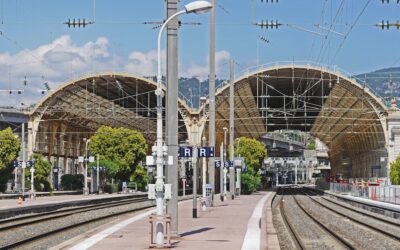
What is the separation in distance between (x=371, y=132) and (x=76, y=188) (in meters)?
39.8

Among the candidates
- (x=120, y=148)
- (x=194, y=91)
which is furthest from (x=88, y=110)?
(x=194, y=91)

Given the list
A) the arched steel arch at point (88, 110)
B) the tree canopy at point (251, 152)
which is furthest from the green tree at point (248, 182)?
the arched steel arch at point (88, 110)

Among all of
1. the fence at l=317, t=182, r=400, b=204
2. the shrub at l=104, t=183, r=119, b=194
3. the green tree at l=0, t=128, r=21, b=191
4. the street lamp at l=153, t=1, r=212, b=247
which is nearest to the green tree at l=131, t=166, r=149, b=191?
the shrub at l=104, t=183, r=119, b=194

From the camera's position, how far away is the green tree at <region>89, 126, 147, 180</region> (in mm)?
92562

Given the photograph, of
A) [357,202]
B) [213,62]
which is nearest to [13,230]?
[213,62]

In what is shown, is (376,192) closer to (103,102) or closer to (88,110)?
(88,110)

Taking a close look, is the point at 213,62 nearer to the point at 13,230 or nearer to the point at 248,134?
the point at 13,230

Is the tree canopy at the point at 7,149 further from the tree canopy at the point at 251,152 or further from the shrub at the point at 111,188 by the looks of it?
the tree canopy at the point at 251,152

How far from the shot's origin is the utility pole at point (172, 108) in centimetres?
2117

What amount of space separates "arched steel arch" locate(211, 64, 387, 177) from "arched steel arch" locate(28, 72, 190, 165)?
8210mm

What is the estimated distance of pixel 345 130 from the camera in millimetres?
114438

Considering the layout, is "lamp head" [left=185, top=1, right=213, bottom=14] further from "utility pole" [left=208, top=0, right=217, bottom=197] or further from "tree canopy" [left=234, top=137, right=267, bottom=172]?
"tree canopy" [left=234, top=137, right=267, bottom=172]

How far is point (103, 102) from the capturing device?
4031 inches

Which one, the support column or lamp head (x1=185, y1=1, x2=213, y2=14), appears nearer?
lamp head (x1=185, y1=1, x2=213, y2=14)
